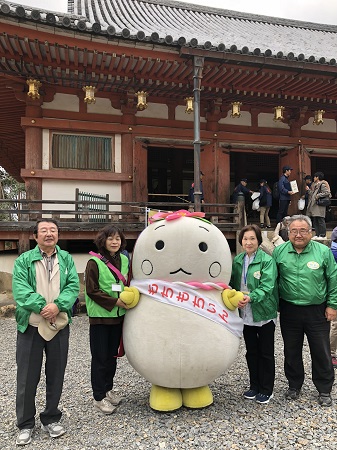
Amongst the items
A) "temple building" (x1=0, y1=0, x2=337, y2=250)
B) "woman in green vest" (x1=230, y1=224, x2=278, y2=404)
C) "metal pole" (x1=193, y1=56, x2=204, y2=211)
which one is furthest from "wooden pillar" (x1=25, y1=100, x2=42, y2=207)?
"woman in green vest" (x1=230, y1=224, x2=278, y2=404)

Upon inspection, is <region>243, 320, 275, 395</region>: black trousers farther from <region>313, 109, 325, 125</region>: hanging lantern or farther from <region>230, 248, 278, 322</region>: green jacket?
<region>313, 109, 325, 125</region>: hanging lantern

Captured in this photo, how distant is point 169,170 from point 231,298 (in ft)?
32.4

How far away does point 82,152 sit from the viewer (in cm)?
797

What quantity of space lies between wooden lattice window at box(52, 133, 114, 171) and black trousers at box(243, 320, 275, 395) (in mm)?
5639

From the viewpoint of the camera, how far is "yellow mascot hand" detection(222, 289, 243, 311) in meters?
3.00

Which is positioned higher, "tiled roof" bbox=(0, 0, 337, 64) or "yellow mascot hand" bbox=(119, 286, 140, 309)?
"tiled roof" bbox=(0, 0, 337, 64)

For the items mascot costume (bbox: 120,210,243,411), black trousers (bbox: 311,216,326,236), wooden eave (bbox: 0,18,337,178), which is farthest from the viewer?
black trousers (bbox: 311,216,326,236)

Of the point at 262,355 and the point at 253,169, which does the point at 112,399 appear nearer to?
the point at 262,355

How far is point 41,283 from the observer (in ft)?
8.95

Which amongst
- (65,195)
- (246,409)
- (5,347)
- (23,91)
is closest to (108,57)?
(23,91)

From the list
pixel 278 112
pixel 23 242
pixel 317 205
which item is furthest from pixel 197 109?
pixel 23 242

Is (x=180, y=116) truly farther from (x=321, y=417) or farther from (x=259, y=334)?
(x=321, y=417)

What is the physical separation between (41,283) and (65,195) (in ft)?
17.8

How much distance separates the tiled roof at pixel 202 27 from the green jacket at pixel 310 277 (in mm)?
4736
